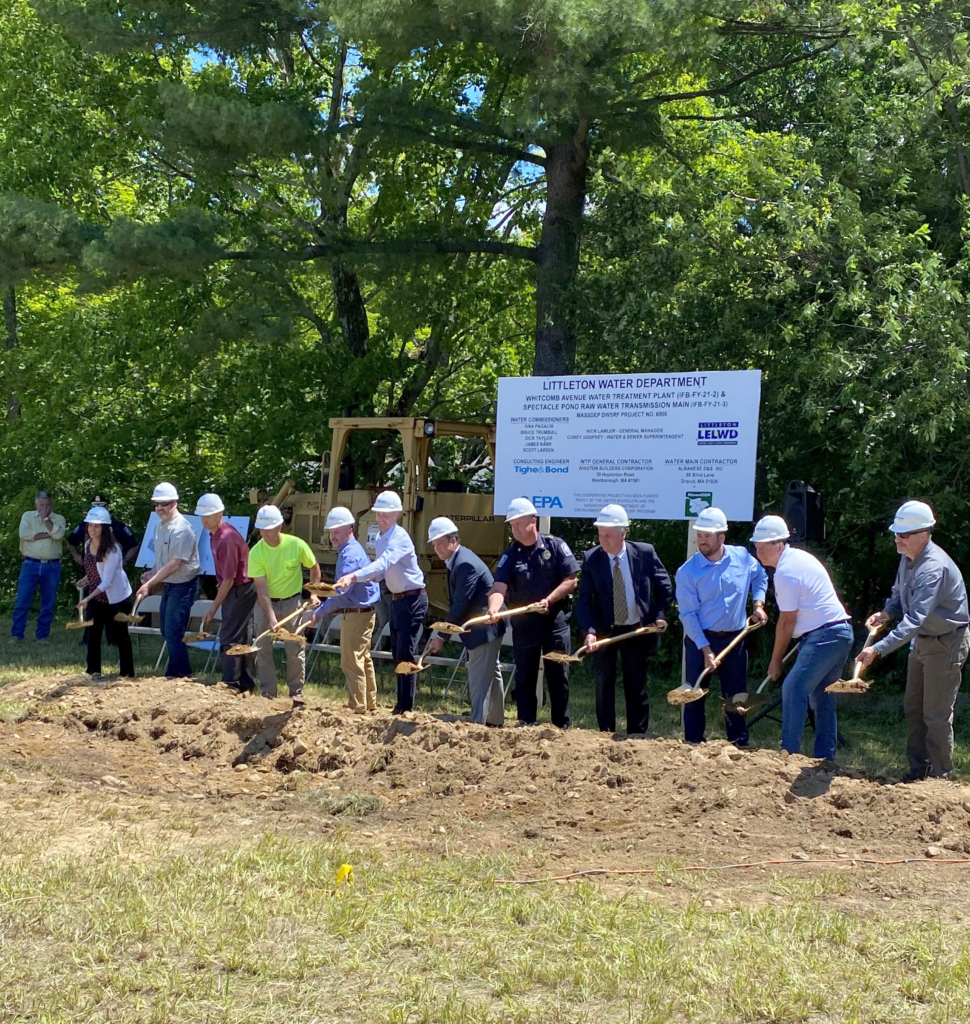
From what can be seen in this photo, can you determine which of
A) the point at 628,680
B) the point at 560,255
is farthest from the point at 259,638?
the point at 560,255

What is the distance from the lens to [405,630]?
1020cm

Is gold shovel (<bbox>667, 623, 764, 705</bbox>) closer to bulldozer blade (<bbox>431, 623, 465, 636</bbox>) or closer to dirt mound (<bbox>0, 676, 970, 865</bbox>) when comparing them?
dirt mound (<bbox>0, 676, 970, 865</bbox>)

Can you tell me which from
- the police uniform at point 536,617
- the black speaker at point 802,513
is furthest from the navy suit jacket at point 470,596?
the black speaker at point 802,513

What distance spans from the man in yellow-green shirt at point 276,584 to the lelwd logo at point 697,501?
3041 millimetres

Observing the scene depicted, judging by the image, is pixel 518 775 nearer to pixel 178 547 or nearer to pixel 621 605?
pixel 621 605

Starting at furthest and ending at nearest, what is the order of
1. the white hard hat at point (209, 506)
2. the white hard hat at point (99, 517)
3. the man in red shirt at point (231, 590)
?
the white hard hat at point (99, 517) < the white hard hat at point (209, 506) < the man in red shirt at point (231, 590)

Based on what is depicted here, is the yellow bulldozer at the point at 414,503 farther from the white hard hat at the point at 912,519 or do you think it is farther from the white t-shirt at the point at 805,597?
the white hard hat at the point at 912,519

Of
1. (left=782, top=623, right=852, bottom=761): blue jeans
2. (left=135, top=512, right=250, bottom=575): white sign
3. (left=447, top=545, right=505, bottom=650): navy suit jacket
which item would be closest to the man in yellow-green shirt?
(left=447, top=545, right=505, bottom=650): navy suit jacket

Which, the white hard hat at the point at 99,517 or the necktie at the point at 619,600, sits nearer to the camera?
the necktie at the point at 619,600

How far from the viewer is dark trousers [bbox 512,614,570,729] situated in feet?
32.1

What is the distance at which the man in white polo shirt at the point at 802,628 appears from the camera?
8422 millimetres

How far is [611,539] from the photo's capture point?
9.48 metres

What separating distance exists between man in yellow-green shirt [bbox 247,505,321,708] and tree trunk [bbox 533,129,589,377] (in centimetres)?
567

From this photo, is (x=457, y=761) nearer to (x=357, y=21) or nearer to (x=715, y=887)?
(x=715, y=887)
